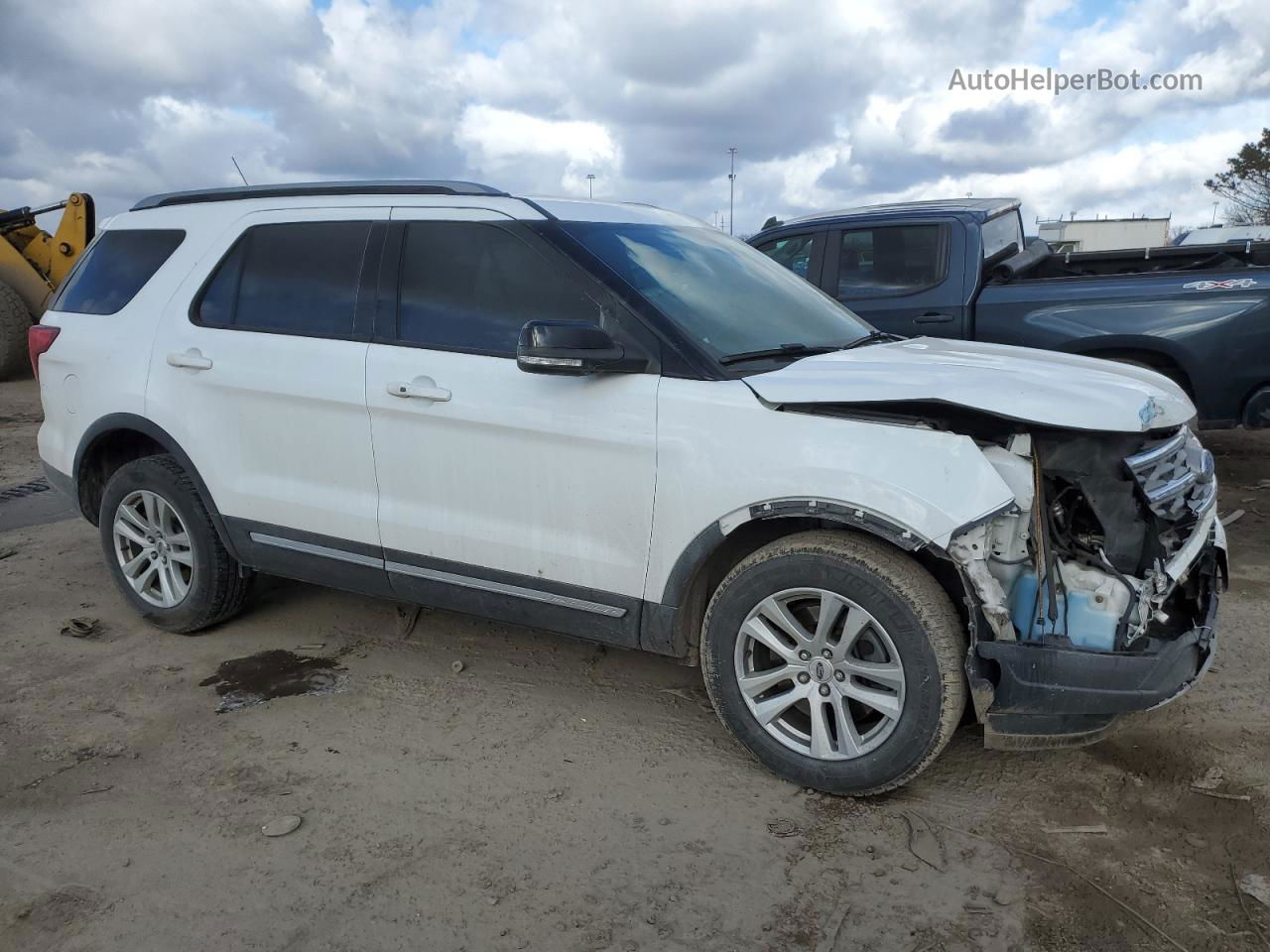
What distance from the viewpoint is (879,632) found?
9.88 ft

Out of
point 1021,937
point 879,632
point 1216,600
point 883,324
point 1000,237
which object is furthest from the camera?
point 1000,237

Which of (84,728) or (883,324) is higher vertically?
(883,324)

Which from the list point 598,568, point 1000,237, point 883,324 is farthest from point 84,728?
point 1000,237

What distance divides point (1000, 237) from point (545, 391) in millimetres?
5141

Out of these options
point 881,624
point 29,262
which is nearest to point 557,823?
point 881,624

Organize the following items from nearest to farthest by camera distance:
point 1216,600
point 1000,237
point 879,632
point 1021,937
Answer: point 1021,937 → point 879,632 → point 1216,600 → point 1000,237

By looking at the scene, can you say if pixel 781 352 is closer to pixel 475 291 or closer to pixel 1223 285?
pixel 475 291

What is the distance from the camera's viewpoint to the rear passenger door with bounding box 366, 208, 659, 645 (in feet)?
10.9

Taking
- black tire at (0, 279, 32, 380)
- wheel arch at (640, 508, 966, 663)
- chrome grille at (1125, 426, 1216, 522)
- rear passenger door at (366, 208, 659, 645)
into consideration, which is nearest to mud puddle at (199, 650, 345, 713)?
rear passenger door at (366, 208, 659, 645)

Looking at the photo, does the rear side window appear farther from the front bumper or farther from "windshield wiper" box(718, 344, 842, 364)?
the front bumper

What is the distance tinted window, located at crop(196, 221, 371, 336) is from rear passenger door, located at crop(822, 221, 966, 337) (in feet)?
13.3

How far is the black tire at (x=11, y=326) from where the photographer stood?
13.0 meters

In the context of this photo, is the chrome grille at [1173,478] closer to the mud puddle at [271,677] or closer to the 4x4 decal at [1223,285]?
the mud puddle at [271,677]

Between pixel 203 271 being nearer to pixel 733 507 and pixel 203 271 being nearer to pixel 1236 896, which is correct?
pixel 733 507
